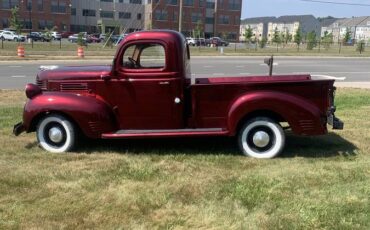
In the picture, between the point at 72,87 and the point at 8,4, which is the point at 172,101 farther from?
the point at 8,4

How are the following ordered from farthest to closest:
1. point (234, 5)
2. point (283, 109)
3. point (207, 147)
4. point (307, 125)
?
1. point (234, 5)
2. point (207, 147)
3. point (307, 125)
4. point (283, 109)

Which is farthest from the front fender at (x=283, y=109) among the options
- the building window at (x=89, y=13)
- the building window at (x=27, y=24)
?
the building window at (x=89, y=13)

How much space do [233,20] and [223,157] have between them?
112 meters

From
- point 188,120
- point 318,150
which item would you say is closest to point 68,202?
point 188,120

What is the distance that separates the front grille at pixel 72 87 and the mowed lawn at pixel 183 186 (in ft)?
2.84

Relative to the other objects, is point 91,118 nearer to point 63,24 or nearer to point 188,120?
point 188,120

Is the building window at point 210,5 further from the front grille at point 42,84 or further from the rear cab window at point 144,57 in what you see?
the rear cab window at point 144,57

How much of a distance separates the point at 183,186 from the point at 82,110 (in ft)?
6.64

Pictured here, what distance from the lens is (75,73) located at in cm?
679

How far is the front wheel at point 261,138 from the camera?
6535 mm

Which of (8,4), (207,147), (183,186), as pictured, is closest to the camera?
(183,186)

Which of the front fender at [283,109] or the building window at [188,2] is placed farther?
the building window at [188,2]

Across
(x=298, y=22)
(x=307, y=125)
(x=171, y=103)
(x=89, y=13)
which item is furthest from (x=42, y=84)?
(x=298, y=22)

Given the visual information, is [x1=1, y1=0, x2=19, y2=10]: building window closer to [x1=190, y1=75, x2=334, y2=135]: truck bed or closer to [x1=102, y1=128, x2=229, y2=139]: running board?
[x1=102, y1=128, x2=229, y2=139]: running board
